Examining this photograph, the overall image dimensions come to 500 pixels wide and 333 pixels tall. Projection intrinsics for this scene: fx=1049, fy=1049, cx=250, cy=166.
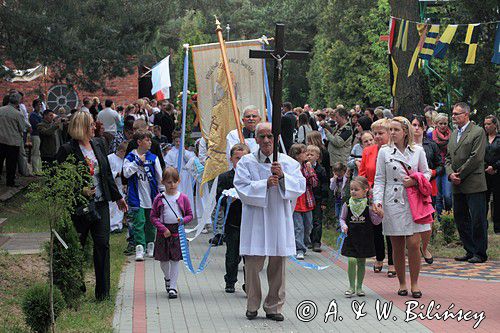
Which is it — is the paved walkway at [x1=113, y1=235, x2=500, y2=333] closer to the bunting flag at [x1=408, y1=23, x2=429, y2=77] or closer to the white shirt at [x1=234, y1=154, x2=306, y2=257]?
the white shirt at [x1=234, y1=154, x2=306, y2=257]

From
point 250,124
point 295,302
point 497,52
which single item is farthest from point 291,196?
point 497,52

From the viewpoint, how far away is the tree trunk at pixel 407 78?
1931 centimetres

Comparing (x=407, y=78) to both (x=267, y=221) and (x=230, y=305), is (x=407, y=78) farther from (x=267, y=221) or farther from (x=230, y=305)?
(x=267, y=221)

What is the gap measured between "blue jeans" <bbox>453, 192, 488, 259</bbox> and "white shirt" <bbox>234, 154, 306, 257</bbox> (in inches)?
204

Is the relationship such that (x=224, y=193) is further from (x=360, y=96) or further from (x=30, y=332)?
(x=360, y=96)

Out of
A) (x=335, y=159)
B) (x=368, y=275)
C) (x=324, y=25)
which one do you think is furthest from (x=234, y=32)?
(x=368, y=275)

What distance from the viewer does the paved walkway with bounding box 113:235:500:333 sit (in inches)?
386

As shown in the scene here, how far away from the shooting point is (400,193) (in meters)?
11.5

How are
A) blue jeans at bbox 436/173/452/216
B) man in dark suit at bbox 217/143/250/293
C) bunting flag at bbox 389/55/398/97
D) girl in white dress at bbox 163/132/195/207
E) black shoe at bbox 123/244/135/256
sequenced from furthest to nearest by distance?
bunting flag at bbox 389/55/398/97 → girl in white dress at bbox 163/132/195/207 → blue jeans at bbox 436/173/452/216 → black shoe at bbox 123/244/135/256 → man in dark suit at bbox 217/143/250/293

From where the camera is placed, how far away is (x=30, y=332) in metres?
9.08

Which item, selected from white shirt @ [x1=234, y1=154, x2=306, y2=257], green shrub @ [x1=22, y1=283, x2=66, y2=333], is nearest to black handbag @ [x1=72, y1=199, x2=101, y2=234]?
white shirt @ [x1=234, y1=154, x2=306, y2=257]

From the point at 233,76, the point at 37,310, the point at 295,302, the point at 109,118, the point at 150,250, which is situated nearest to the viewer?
the point at 37,310

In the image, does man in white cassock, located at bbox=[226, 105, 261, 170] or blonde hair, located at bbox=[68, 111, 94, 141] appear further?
man in white cassock, located at bbox=[226, 105, 261, 170]

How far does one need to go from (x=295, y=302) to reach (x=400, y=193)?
167cm
